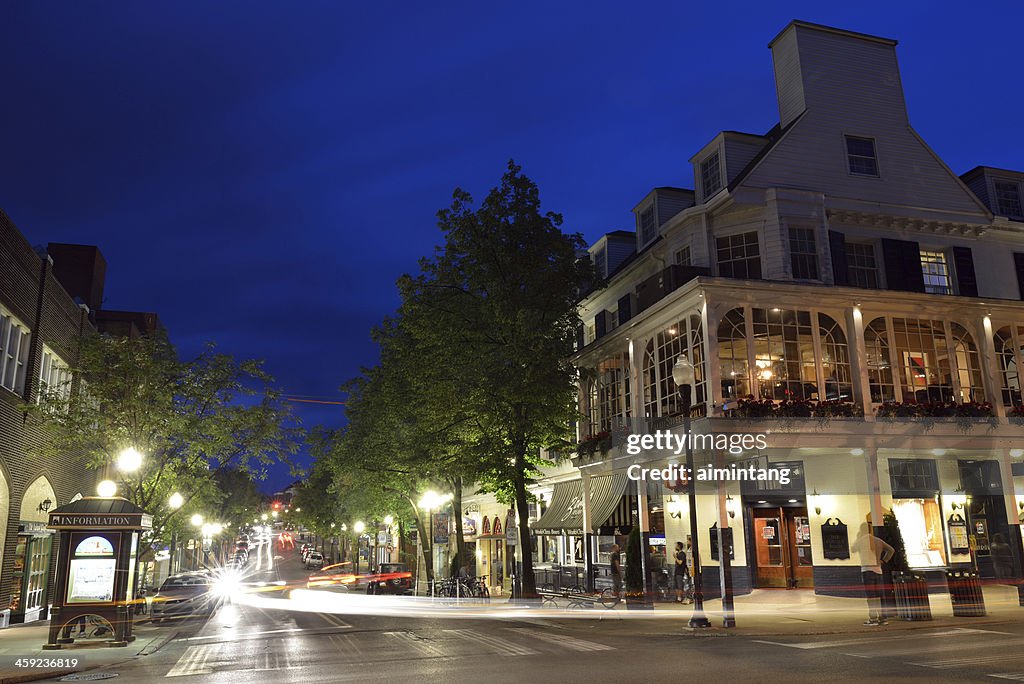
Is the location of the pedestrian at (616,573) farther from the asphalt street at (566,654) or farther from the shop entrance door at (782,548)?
the asphalt street at (566,654)

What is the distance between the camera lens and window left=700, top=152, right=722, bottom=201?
27.6 m

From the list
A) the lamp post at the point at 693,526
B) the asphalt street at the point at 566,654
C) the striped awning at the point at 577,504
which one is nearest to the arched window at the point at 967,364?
the asphalt street at the point at 566,654

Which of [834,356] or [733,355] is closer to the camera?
[733,355]

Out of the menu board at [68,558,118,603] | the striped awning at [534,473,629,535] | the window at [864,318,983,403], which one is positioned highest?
the window at [864,318,983,403]

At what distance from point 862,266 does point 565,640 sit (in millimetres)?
17613

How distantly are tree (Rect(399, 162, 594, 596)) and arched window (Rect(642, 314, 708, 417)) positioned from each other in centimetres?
290

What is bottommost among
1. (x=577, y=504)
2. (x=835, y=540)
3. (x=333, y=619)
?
(x=333, y=619)

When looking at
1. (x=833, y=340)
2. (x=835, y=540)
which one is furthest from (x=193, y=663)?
(x=833, y=340)

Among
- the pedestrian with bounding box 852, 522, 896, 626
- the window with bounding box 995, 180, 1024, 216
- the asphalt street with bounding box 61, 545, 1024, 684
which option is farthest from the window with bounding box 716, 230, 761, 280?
the asphalt street with bounding box 61, 545, 1024, 684

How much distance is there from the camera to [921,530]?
2541cm

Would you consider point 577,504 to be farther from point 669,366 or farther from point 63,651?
point 63,651

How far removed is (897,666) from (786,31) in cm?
2379

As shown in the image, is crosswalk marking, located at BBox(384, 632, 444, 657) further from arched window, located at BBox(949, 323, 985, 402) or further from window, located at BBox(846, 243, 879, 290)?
arched window, located at BBox(949, 323, 985, 402)

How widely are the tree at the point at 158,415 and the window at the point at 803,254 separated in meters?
18.0
